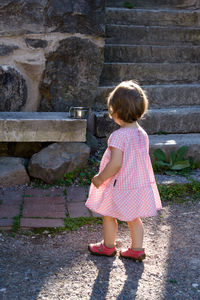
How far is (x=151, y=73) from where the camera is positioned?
4.43 metres

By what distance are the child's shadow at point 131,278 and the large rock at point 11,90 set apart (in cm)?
177

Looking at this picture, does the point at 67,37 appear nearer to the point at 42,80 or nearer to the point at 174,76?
the point at 42,80

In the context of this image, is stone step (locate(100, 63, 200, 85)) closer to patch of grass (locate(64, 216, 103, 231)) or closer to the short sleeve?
patch of grass (locate(64, 216, 103, 231))

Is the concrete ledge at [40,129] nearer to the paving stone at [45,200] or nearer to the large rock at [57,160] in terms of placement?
the large rock at [57,160]

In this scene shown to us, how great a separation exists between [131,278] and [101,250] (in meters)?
0.28

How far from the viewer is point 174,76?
4.50m

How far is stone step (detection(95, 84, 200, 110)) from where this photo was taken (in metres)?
4.22

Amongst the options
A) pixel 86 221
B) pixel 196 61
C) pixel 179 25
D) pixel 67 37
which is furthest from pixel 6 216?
pixel 179 25

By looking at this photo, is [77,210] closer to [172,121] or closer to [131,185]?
[131,185]

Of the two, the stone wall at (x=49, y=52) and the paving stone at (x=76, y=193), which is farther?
the stone wall at (x=49, y=52)

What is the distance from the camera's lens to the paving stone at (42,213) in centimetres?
278

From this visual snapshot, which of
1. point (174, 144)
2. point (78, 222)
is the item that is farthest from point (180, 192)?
point (78, 222)

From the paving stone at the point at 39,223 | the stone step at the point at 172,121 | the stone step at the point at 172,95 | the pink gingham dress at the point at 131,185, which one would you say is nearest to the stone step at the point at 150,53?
the stone step at the point at 172,95

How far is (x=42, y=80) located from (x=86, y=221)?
4.48 ft
